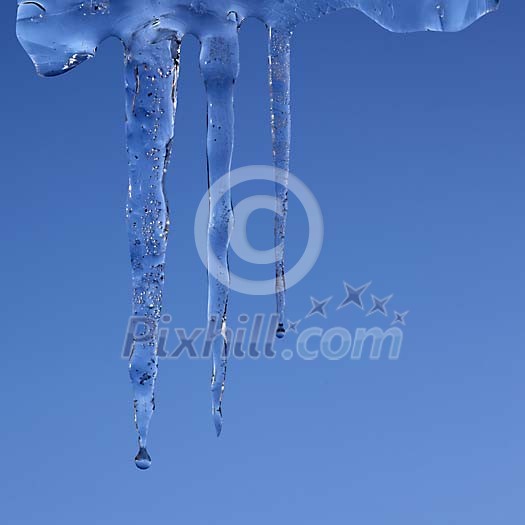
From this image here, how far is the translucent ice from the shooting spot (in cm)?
335

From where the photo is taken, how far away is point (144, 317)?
3395mm

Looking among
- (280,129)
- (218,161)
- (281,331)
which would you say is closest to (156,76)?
(218,161)

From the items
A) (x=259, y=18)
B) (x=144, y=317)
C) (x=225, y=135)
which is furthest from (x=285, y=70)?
(x=144, y=317)

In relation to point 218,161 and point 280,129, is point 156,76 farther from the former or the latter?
point 280,129

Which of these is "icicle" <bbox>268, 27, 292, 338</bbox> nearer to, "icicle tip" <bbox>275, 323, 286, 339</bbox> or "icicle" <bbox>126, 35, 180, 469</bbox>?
"icicle tip" <bbox>275, 323, 286, 339</bbox>

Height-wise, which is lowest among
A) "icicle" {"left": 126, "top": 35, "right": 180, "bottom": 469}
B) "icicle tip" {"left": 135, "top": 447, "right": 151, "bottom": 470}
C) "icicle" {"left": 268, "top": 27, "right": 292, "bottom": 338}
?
"icicle tip" {"left": 135, "top": 447, "right": 151, "bottom": 470}

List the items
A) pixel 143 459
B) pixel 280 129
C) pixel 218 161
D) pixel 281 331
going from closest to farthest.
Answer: pixel 143 459, pixel 218 161, pixel 280 129, pixel 281 331

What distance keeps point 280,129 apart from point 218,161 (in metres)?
0.66

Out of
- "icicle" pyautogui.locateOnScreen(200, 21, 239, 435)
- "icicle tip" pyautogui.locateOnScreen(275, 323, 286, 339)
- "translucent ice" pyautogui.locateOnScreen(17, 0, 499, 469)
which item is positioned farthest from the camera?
"icicle tip" pyautogui.locateOnScreen(275, 323, 286, 339)

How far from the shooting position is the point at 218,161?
3.53 meters

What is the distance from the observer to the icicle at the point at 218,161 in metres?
3.53

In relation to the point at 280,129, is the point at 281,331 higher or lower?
lower

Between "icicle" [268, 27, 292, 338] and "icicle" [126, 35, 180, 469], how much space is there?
782 millimetres

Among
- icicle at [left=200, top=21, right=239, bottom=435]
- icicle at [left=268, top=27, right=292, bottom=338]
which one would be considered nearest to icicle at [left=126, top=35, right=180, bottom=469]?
icicle at [left=200, top=21, right=239, bottom=435]
